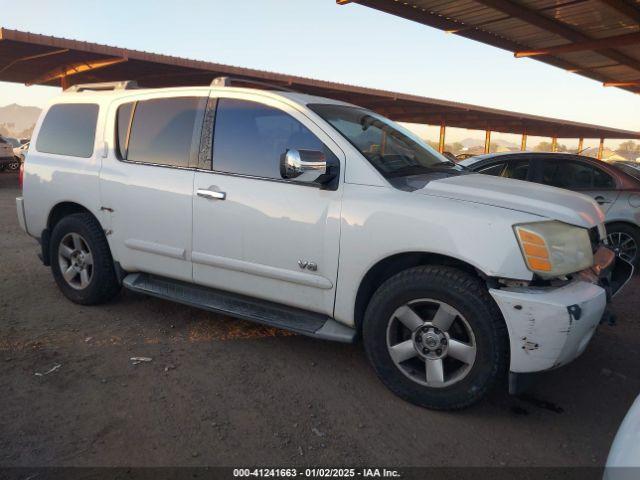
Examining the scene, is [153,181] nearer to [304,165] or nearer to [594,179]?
[304,165]

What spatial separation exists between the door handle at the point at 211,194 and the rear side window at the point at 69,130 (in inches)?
55.2

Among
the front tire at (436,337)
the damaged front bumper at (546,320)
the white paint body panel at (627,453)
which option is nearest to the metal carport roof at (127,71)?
the front tire at (436,337)

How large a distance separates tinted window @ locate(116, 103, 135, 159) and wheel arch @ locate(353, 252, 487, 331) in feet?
7.75

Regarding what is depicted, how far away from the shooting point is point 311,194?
10.4 feet

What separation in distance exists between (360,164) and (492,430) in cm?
174

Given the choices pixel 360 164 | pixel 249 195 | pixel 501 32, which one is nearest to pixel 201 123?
pixel 249 195

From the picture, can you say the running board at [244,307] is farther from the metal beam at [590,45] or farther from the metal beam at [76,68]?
the metal beam at [76,68]

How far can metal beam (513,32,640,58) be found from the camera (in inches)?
348

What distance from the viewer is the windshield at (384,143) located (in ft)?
10.7

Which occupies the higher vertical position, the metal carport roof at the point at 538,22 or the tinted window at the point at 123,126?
the metal carport roof at the point at 538,22

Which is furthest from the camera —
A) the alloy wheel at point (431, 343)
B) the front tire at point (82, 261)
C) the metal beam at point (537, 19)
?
the metal beam at point (537, 19)

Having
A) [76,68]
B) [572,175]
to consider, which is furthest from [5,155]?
[572,175]

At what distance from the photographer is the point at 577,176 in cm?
648

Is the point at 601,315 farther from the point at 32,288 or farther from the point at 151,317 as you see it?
the point at 32,288
